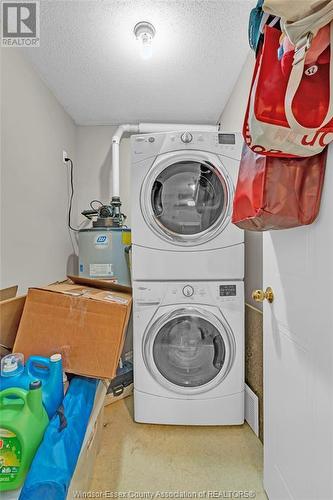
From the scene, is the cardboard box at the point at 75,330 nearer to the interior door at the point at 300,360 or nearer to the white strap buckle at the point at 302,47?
the interior door at the point at 300,360

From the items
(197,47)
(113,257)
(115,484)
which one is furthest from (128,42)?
(115,484)

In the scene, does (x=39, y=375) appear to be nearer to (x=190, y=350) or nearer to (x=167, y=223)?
(x=190, y=350)

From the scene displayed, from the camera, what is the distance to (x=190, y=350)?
5.28ft

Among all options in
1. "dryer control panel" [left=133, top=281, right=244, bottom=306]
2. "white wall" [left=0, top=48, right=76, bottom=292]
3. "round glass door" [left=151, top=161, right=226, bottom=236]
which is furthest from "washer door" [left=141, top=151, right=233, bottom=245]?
"white wall" [left=0, top=48, right=76, bottom=292]

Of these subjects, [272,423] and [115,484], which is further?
[115,484]

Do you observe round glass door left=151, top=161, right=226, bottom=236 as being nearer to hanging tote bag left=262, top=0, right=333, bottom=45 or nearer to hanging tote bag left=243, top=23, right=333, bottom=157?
hanging tote bag left=243, top=23, right=333, bottom=157

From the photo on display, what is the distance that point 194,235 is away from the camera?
160 centimetres

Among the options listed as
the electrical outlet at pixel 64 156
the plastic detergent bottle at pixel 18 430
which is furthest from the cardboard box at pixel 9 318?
the electrical outlet at pixel 64 156

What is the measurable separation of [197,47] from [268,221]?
1448 millimetres

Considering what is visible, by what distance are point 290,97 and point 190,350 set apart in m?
1.40

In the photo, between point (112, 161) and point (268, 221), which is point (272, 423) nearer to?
point (268, 221)

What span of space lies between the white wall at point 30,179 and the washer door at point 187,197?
0.75 metres

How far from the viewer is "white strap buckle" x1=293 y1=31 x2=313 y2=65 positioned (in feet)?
1.83

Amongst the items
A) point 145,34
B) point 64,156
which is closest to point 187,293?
point 145,34
